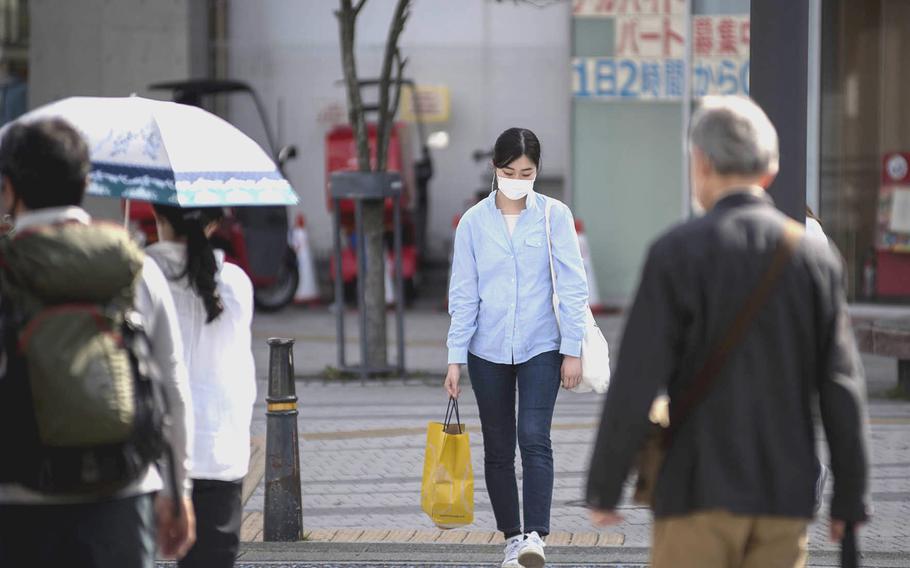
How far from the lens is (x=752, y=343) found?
3500mm

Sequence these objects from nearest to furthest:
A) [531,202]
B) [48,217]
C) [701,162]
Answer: [48,217] < [701,162] < [531,202]

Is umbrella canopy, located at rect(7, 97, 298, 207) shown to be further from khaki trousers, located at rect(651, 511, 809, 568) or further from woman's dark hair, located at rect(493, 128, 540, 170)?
khaki trousers, located at rect(651, 511, 809, 568)

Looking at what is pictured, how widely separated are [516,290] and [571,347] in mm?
310

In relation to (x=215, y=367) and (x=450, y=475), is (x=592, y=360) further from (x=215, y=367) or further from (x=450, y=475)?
(x=215, y=367)

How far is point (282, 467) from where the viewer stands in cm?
686

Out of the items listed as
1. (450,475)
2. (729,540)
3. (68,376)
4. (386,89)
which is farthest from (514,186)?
Answer: (386,89)

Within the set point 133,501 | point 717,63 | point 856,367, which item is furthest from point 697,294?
point 717,63

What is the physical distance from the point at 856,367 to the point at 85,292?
1.75 m

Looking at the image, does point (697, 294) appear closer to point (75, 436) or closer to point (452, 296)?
point (75, 436)

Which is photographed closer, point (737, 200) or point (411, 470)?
point (737, 200)

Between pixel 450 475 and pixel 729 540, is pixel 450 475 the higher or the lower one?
the lower one

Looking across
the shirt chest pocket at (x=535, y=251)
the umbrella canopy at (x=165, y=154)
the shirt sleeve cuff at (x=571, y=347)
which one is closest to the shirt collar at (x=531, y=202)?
the shirt chest pocket at (x=535, y=251)

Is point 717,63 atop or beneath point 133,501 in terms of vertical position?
atop

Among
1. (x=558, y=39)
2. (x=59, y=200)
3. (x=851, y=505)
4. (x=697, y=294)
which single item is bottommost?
(x=851, y=505)
